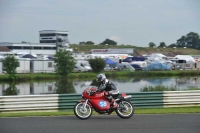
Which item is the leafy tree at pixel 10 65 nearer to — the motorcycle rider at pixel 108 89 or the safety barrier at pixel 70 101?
the safety barrier at pixel 70 101

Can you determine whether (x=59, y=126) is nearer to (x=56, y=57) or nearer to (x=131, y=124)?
(x=131, y=124)

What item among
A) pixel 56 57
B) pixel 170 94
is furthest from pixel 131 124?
pixel 56 57

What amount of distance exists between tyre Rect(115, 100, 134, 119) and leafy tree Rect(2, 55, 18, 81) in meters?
42.8

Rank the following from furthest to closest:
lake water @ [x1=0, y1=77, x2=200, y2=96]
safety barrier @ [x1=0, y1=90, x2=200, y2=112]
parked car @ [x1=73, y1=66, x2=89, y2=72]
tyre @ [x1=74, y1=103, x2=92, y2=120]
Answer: parked car @ [x1=73, y1=66, x2=89, y2=72]
lake water @ [x1=0, y1=77, x2=200, y2=96]
safety barrier @ [x1=0, y1=90, x2=200, y2=112]
tyre @ [x1=74, y1=103, x2=92, y2=120]

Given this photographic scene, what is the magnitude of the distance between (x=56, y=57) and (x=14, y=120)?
1941 inches

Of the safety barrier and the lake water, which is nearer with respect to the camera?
the safety barrier

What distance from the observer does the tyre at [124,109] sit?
42.1 ft

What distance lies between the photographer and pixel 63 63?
58969 millimetres

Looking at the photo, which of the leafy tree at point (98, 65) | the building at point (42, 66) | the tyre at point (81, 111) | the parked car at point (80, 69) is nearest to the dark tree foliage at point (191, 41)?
the parked car at point (80, 69)

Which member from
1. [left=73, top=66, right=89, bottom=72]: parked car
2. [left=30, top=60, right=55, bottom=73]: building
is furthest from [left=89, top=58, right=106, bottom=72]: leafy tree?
[left=30, top=60, right=55, bottom=73]: building

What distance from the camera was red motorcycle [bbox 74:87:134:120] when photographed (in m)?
12.8

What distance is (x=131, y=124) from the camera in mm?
11602

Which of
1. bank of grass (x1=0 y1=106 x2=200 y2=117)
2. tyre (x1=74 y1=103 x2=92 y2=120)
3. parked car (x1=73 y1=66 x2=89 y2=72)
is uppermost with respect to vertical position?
parked car (x1=73 y1=66 x2=89 y2=72)

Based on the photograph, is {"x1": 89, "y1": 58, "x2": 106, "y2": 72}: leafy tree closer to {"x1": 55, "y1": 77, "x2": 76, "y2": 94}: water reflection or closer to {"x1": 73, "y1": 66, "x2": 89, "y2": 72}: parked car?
{"x1": 73, "y1": 66, "x2": 89, "y2": 72}: parked car
